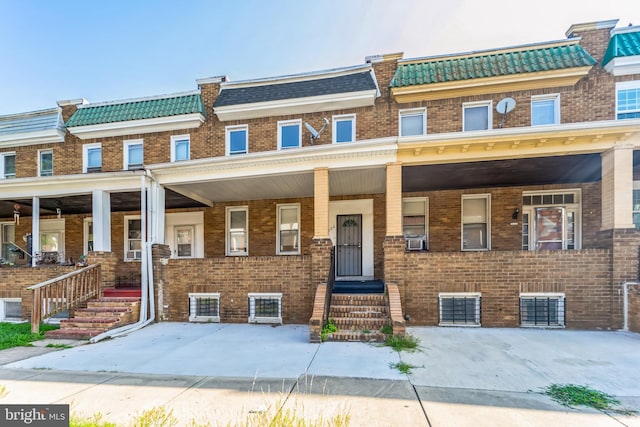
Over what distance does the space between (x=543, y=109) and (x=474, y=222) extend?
3.48 m

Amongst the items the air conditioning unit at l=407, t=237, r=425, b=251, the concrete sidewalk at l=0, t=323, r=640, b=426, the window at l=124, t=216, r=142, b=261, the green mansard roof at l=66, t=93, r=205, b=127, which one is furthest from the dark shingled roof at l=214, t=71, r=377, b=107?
the concrete sidewalk at l=0, t=323, r=640, b=426

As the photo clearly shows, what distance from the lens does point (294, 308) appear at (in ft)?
23.7

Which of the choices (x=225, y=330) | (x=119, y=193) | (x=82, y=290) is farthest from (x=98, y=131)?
(x=225, y=330)

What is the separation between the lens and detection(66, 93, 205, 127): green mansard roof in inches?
375

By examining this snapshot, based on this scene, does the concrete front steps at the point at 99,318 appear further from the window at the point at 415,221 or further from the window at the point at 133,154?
the window at the point at 415,221

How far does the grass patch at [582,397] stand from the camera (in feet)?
10.6

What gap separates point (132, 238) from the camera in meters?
10.8

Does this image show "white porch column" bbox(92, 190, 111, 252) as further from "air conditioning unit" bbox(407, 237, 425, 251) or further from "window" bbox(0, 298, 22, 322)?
"air conditioning unit" bbox(407, 237, 425, 251)

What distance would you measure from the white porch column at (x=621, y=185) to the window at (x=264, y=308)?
7.47 m

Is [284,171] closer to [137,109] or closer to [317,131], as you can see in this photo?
[317,131]

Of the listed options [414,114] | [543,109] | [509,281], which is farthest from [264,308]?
[543,109]

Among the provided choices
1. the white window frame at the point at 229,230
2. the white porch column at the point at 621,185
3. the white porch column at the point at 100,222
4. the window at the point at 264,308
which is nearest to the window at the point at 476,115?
the white porch column at the point at 621,185

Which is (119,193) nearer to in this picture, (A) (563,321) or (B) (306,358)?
(B) (306,358)

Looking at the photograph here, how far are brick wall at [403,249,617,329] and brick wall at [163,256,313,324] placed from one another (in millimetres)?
2456
